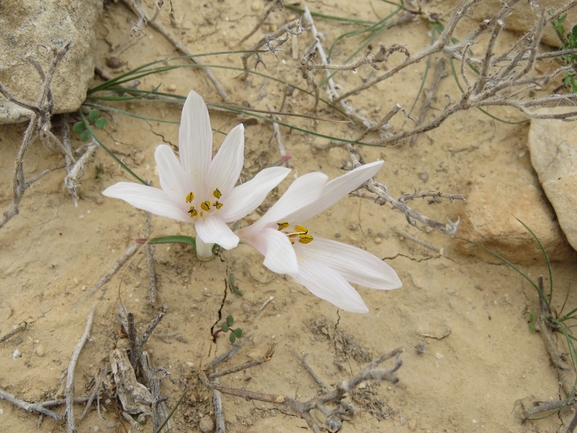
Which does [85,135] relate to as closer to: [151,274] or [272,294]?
[151,274]

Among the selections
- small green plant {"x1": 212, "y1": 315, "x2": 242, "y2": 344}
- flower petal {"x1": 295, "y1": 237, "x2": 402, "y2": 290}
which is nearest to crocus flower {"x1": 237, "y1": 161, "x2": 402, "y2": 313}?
flower petal {"x1": 295, "y1": 237, "x2": 402, "y2": 290}

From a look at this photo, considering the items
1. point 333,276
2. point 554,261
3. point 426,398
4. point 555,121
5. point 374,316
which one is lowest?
point 426,398

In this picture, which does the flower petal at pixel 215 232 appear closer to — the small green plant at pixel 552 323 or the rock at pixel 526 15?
the small green plant at pixel 552 323

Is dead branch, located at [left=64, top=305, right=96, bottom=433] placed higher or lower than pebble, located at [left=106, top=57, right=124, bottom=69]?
lower

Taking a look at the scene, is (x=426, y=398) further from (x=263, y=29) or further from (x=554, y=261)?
(x=263, y=29)

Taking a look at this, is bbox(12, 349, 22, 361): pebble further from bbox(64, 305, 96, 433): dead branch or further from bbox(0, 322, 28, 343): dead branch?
bbox(64, 305, 96, 433): dead branch

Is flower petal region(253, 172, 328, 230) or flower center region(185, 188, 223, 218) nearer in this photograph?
flower petal region(253, 172, 328, 230)

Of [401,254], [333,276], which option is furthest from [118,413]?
[401,254]
